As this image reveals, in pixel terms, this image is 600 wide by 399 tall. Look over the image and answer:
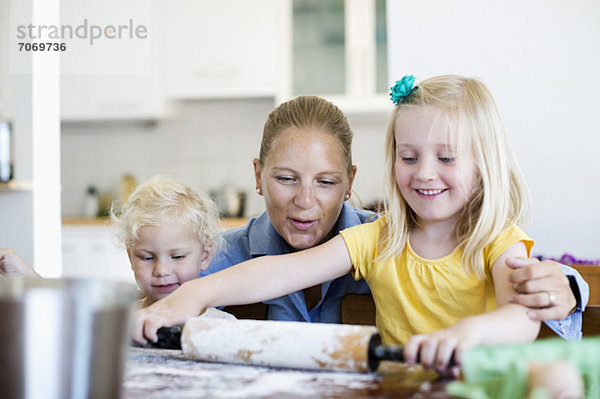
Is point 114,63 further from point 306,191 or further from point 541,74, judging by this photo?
point 306,191

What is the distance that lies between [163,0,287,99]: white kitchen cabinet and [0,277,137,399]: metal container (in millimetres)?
3389

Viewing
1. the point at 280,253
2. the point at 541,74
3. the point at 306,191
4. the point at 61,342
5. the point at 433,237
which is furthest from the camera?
the point at 541,74

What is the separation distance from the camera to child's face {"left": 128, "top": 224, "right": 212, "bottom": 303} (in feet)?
4.34

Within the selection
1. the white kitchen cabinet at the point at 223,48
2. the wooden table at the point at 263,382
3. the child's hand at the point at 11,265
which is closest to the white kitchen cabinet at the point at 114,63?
the white kitchen cabinet at the point at 223,48

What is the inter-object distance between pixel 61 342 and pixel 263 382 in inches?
9.1

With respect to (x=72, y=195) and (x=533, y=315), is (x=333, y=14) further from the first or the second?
(x=533, y=315)

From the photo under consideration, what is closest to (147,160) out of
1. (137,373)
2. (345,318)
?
(345,318)

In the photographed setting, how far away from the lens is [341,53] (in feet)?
12.3

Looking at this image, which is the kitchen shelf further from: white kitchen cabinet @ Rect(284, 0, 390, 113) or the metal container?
the metal container

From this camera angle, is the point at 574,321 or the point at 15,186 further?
the point at 15,186

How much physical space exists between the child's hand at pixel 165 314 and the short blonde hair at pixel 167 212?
1.52ft

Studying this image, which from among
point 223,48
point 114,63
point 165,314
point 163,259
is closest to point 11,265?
point 163,259

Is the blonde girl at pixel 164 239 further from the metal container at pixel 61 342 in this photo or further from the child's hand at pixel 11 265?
the metal container at pixel 61 342

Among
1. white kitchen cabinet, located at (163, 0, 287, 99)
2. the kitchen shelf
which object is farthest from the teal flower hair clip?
white kitchen cabinet, located at (163, 0, 287, 99)
